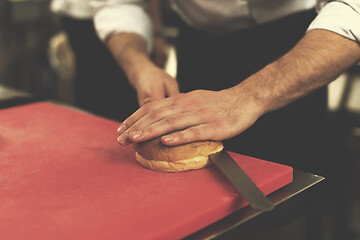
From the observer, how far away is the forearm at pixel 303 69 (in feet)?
3.01

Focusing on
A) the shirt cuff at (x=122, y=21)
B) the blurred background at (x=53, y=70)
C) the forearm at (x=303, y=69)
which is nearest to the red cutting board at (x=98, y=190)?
the forearm at (x=303, y=69)

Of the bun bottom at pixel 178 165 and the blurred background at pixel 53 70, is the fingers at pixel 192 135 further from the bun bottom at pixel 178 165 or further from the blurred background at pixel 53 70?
the blurred background at pixel 53 70

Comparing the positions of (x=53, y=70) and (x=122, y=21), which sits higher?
(x=122, y=21)

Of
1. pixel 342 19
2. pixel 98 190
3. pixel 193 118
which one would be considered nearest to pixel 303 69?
pixel 342 19

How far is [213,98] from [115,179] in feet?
0.83

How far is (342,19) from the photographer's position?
941mm

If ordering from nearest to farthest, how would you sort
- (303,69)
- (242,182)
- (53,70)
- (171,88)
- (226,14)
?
(242,182) < (303,69) < (171,88) < (226,14) < (53,70)

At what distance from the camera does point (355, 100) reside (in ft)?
7.22

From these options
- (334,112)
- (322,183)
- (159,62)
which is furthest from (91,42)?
(322,183)

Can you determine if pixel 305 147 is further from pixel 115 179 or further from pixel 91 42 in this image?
pixel 91 42

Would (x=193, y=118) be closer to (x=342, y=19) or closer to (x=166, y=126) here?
(x=166, y=126)

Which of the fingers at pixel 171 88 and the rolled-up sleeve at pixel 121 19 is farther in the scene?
the rolled-up sleeve at pixel 121 19

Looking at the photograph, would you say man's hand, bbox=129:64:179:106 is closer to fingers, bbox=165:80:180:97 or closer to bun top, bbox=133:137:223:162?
fingers, bbox=165:80:180:97

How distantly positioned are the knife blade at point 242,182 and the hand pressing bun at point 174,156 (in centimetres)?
2
